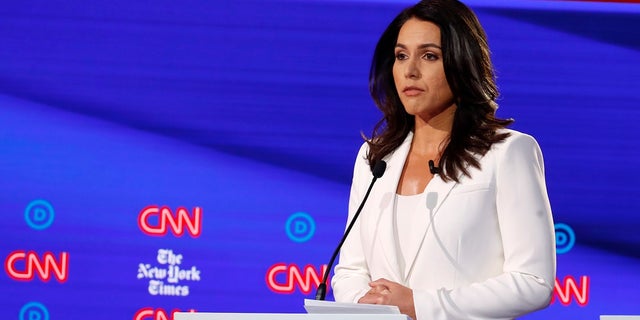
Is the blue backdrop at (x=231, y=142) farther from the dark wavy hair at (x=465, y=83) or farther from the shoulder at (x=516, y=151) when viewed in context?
the shoulder at (x=516, y=151)

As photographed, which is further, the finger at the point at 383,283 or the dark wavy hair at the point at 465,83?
the dark wavy hair at the point at 465,83

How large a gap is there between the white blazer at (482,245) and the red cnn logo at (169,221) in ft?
4.70

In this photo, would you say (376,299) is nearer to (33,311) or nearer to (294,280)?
(294,280)

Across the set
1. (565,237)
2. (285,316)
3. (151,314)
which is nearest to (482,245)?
(285,316)

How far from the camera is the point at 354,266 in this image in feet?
8.89

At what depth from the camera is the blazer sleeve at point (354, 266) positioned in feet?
8.59

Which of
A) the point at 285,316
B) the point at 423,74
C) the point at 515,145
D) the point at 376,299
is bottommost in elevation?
the point at 285,316

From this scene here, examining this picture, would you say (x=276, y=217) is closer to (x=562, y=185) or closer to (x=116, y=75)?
(x=116, y=75)

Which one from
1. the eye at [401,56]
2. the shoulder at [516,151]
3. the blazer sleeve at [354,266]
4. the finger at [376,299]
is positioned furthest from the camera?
the eye at [401,56]

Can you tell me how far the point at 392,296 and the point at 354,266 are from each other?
32cm

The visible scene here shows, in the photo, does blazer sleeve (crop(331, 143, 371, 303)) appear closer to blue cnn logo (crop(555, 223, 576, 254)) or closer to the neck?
the neck

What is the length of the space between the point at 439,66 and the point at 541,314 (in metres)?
1.65

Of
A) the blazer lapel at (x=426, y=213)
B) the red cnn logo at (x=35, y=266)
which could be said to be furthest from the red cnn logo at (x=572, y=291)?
the red cnn logo at (x=35, y=266)

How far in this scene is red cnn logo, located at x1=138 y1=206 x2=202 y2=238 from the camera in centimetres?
394
